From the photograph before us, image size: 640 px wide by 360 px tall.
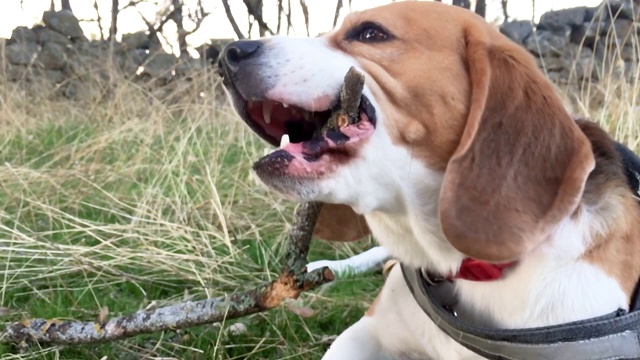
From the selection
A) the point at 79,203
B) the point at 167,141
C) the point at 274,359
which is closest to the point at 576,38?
the point at 167,141

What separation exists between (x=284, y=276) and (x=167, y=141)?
9.10 feet

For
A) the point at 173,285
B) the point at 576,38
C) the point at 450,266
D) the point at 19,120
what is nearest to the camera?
the point at 450,266

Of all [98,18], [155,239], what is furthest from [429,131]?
[98,18]

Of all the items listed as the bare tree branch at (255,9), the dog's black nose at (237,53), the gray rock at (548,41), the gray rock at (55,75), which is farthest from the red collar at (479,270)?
the bare tree branch at (255,9)

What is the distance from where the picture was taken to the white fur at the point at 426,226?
1.67 meters

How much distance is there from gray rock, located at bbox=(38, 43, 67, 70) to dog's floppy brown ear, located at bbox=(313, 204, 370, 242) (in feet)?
27.0

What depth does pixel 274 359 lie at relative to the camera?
237cm

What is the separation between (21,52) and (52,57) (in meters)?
0.46

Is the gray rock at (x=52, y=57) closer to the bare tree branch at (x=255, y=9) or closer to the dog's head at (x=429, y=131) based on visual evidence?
the bare tree branch at (x=255, y=9)

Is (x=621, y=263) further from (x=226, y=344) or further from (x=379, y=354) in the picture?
(x=226, y=344)

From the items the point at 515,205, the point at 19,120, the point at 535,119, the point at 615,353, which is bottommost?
the point at 19,120

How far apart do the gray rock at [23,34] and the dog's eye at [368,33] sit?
9124mm

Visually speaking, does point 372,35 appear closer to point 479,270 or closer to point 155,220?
point 479,270

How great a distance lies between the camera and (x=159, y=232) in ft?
10.9
